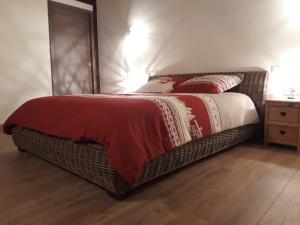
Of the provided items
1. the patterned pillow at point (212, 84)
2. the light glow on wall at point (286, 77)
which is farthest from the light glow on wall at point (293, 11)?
the patterned pillow at point (212, 84)

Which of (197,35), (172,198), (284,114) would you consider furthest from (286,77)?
(172,198)

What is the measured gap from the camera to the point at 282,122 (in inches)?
102

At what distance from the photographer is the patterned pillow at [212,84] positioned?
2736mm

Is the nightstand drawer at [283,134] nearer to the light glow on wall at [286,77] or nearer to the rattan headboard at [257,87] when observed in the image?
the rattan headboard at [257,87]

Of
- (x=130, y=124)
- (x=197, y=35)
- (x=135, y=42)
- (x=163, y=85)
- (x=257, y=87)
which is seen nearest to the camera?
(x=130, y=124)

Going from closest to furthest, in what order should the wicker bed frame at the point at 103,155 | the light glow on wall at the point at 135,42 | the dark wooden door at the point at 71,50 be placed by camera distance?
the wicker bed frame at the point at 103,155, the light glow on wall at the point at 135,42, the dark wooden door at the point at 71,50

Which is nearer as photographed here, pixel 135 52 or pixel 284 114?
pixel 284 114

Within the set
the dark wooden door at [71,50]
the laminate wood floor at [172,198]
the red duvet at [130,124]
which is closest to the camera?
the laminate wood floor at [172,198]

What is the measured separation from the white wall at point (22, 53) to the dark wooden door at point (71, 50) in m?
0.18

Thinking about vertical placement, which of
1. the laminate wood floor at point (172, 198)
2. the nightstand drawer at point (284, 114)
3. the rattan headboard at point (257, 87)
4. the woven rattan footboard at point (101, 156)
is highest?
the rattan headboard at point (257, 87)

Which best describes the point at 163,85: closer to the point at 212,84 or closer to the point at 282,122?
the point at 212,84

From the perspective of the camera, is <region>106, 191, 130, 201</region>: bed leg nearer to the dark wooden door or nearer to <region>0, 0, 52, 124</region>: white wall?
<region>0, 0, 52, 124</region>: white wall

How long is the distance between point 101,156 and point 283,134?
2008mm

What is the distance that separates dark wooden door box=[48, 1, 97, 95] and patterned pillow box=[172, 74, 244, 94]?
2.44 metres
